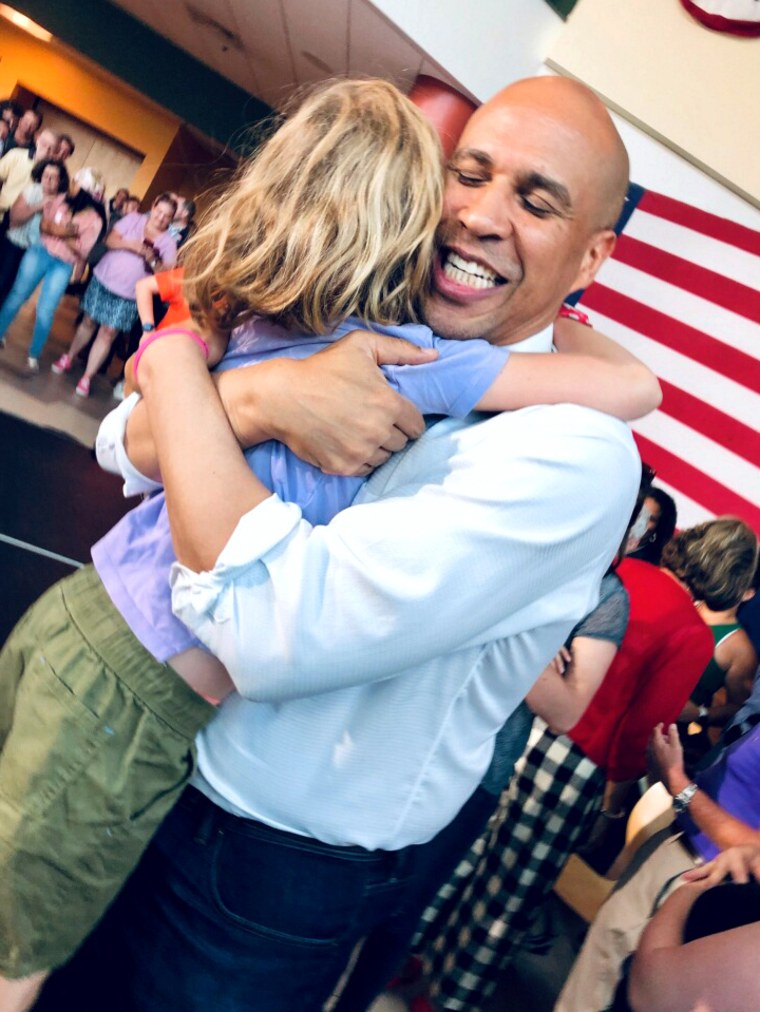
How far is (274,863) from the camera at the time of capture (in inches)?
37.8

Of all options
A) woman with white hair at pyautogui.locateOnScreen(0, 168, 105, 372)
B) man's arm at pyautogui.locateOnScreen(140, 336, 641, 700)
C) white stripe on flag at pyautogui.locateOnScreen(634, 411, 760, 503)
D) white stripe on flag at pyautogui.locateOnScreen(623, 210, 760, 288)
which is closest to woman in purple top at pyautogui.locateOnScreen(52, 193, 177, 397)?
woman with white hair at pyautogui.locateOnScreen(0, 168, 105, 372)

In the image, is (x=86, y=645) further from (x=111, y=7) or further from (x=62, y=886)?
(x=111, y=7)

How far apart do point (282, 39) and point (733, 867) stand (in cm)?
768

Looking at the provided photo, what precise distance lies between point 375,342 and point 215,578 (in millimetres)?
342

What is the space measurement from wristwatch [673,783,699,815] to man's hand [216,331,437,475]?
1608 mm

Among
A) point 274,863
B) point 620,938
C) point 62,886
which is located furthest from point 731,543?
point 62,886

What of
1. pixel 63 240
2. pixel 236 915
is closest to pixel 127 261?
pixel 63 240

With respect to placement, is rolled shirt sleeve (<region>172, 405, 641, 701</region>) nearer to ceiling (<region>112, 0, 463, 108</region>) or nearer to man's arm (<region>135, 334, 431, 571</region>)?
man's arm (<region>135, 334, 431, 571</region>)

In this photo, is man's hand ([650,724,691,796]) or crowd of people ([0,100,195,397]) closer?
man's hand ([650,724,691,796])

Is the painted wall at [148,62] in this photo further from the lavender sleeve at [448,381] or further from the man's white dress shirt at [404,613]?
the man's white dress shirt at [404,613]

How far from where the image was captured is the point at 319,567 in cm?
80

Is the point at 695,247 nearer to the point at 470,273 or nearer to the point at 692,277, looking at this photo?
the point at 692,277

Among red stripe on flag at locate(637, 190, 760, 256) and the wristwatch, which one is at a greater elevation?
red stripe on flag at locate(637, 190, 760, 256)

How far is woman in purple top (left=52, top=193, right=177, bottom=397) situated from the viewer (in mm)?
6641
